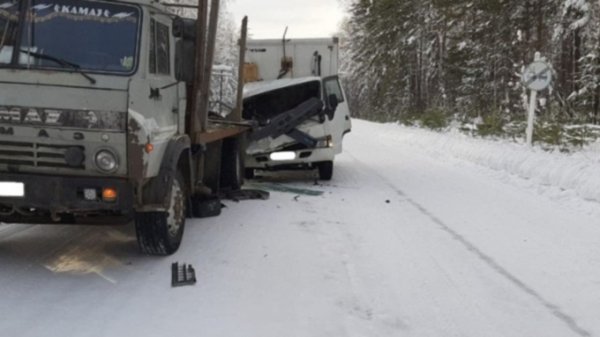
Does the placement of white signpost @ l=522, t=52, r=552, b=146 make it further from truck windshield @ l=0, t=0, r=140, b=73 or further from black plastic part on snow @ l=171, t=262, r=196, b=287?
truck windshield @ l=0, t=0, r=140, b=73

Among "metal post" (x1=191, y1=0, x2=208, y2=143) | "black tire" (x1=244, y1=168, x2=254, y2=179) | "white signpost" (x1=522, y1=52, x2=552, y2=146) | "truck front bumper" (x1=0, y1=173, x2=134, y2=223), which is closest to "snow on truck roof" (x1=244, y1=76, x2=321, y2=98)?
"black tire" (x1=244, y1=168, x2=254, y2=179)

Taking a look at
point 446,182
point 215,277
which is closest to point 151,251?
point 215,277

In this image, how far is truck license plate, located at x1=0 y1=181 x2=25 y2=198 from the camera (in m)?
4.89

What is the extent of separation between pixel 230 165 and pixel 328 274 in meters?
4.48

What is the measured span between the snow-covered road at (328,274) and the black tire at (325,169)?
2.37m

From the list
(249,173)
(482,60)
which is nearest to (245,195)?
(249,173)

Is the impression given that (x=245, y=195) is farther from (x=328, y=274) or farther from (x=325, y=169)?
(x=328, y=274)

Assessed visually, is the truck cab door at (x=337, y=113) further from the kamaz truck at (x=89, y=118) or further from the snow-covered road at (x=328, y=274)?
the kamaz truck at (x=89, y=118)

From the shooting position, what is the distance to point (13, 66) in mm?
5078

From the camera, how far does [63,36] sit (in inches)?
205

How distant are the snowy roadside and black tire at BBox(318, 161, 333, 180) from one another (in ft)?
12.7

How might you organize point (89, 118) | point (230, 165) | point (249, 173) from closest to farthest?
point (89, 118)
point (230, 165)
point (249, 173)

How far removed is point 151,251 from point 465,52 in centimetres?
3475

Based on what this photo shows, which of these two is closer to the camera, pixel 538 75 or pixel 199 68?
pixel 199 68
